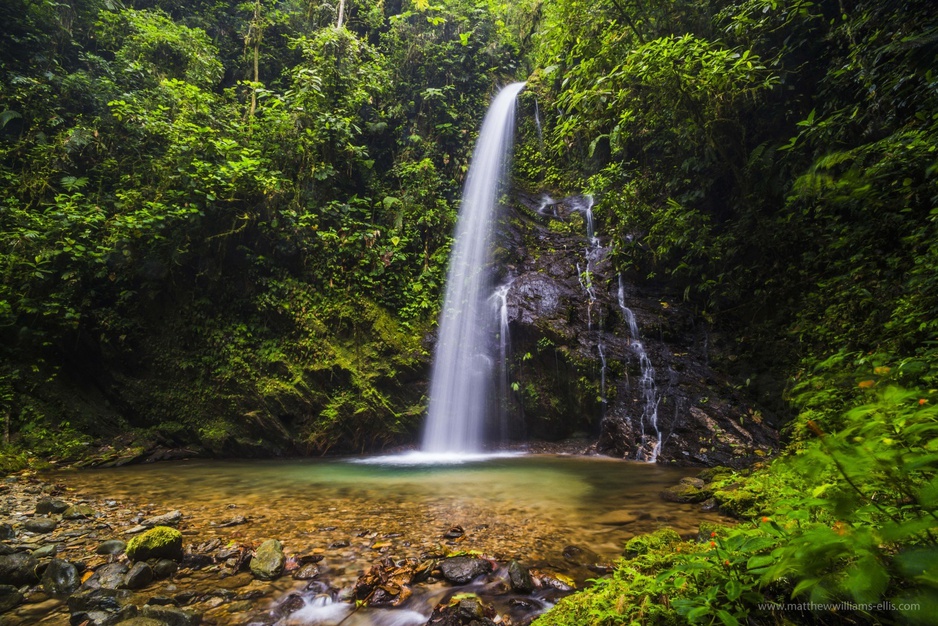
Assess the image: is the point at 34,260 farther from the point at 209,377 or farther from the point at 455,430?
the point at 455,430

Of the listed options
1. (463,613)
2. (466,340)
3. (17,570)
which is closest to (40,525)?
(17,570)

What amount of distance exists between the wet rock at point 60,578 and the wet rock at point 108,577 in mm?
92

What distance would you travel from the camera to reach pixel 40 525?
3.95m

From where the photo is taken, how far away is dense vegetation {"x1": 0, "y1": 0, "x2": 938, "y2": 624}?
5434 millimetres

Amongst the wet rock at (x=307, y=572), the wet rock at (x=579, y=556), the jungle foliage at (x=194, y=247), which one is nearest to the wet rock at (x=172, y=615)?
the wet rock at (x=307, y=572)

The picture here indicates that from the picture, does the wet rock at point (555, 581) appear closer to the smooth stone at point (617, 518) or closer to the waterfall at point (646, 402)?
the smooth stone at point (617, 518)

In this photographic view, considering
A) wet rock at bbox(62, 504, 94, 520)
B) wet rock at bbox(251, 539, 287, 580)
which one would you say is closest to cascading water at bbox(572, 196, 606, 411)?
wet rock at bbox(251, 539, 287, 580)

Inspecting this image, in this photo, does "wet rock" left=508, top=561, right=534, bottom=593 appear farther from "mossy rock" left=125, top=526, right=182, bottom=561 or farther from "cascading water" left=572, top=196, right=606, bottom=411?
"cascading water" left=572, top=196, right=606, bottom=411

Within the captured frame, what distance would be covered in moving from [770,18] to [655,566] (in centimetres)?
885

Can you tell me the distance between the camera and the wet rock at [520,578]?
2952 mm

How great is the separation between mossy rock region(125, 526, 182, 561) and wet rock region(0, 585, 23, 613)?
25.0 inches

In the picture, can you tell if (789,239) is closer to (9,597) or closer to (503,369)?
(503,369)

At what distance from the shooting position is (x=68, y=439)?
23.6ft

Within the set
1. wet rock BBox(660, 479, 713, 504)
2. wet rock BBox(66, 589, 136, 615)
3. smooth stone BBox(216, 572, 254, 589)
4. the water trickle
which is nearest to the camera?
wet rock BBox(66, 589, 136, 615)
